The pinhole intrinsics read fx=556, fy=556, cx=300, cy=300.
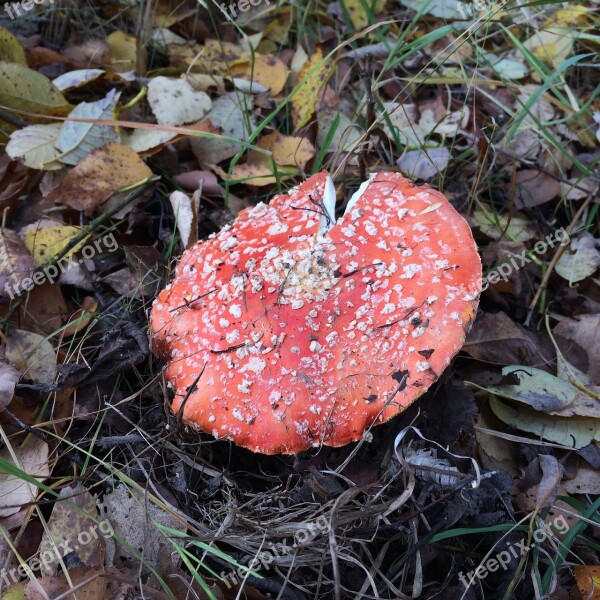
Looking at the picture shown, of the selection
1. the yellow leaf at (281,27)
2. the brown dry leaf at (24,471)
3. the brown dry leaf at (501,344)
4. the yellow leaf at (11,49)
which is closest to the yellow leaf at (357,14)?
the yellow leaf at (281,27)

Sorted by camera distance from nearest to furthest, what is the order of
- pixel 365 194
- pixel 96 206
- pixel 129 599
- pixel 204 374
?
1. pixel 129 599
2. pixel 204 374
3. pixel 365 194
4. pixel 96 206

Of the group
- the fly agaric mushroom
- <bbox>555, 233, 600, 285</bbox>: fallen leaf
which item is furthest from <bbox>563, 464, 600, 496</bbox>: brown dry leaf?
<bbox>555, 233, 600, 285</bbox>: fallen leaf

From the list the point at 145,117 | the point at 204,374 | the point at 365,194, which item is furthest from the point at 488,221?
the point at 145,117

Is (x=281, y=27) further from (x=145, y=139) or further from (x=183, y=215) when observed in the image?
(x=183, y=215)

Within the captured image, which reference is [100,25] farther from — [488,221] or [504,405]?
[504,405]

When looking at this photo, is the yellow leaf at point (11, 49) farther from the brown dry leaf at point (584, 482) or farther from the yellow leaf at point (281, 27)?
the brown dry leaf at point (584, 482)

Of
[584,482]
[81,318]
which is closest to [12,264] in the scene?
[81,318]

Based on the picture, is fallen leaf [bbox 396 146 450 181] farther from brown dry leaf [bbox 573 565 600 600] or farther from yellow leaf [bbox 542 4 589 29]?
A: brown dry leaf [bbox 573 565 600 600]
